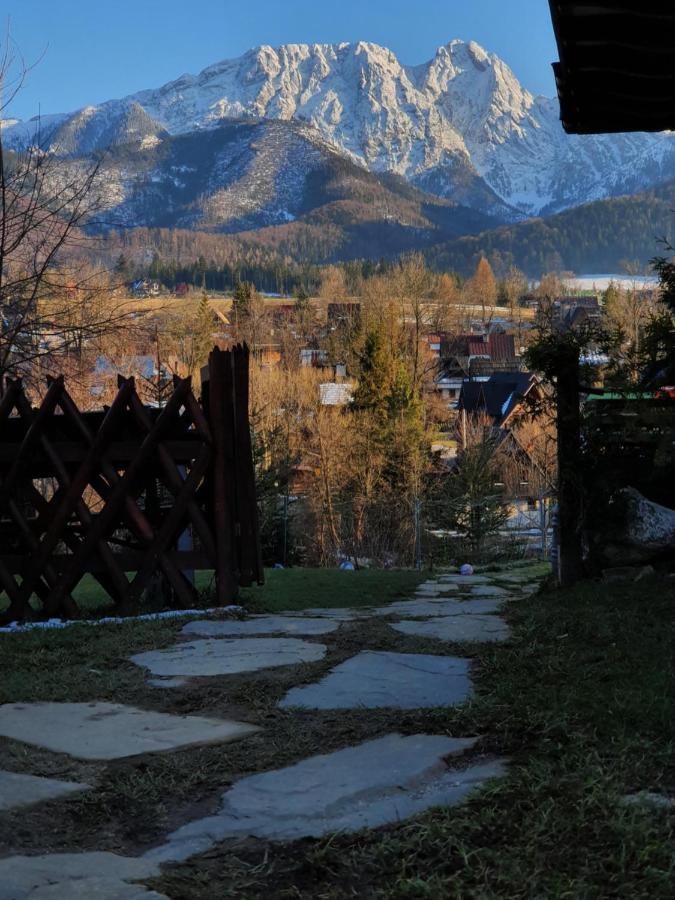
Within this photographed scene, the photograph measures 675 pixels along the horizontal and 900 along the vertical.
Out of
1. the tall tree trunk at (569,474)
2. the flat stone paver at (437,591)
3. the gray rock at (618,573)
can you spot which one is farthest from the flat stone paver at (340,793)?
the flat stone paver at (437,591)

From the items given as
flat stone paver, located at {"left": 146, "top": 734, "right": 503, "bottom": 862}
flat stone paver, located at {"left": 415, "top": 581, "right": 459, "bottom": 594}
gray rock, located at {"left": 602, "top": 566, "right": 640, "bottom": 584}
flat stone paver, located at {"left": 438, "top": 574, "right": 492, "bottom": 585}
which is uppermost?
flat stone paver, located at {"left": 146, "top": 734, "right": 503, "bottom": 862}

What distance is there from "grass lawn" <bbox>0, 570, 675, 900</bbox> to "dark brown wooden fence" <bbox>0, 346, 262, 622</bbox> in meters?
1.48

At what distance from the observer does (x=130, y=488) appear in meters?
6.75

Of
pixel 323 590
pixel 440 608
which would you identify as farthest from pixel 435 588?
pixel 440 608

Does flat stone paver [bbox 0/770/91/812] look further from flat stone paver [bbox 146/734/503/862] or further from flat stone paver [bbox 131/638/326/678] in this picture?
flat stone paver [bbox 131/638/326/678]

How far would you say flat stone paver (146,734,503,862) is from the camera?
2574mm

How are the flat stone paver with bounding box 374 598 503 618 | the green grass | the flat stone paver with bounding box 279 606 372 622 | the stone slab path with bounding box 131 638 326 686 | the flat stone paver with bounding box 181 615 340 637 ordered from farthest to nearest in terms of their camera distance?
the green grass, the flat stone paver with bounding box 374 598 503 618, the flat stone paver with bounding box 279 606 372 622, the flat stone paver with bounding box 181 615 340 637, the stone slab path with bounding box 131 638 326 686

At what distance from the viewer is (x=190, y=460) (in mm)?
7086

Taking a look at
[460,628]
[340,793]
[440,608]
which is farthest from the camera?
[440,608]

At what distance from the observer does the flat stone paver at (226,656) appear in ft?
15.5

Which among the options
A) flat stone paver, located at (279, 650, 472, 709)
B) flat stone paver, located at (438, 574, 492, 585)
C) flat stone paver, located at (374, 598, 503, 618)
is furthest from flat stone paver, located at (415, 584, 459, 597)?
flat stone paver, located at (279, 650, 472, 709)

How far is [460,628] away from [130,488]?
2.50 meters

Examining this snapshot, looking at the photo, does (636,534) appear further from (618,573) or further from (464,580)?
(464,580)

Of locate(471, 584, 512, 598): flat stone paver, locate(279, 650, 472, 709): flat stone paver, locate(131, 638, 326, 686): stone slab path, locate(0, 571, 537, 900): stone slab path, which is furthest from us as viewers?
locate(471, 584, 512, 598): flat stone paver
